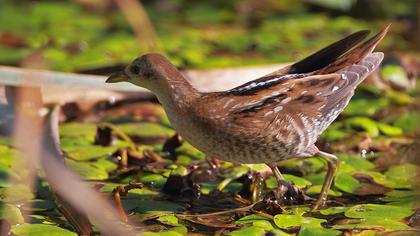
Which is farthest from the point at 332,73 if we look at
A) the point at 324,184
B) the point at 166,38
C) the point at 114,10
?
the point at 114,10

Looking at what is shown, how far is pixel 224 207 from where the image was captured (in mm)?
4766

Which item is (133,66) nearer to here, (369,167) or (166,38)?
(369,167)

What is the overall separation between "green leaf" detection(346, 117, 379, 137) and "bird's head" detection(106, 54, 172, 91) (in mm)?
1716

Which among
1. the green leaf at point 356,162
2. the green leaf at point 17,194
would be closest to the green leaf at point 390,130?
the green leaf at point 356,162

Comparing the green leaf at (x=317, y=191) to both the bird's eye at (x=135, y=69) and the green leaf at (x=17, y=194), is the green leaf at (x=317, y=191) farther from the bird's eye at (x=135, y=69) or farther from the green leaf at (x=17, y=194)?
the green leaf at (x=17, y=194)

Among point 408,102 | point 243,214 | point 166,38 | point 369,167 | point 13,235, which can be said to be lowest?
point 13,235

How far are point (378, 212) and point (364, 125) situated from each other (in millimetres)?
1560

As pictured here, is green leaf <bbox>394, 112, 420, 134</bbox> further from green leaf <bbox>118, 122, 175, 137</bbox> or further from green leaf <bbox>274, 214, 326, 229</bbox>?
green leaf <bbox>274, 214, 326, 229</bbox>

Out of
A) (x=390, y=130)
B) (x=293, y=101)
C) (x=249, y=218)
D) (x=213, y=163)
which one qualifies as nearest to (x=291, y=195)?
(x=249, y=218)

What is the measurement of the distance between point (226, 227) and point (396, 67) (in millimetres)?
2983

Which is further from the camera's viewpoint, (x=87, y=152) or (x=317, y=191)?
(x=87, y=152)

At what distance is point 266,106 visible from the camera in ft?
14.8

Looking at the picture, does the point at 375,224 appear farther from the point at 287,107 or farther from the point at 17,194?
the point at 17,194

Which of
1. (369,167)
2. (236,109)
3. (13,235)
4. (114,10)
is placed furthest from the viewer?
(114,10)
